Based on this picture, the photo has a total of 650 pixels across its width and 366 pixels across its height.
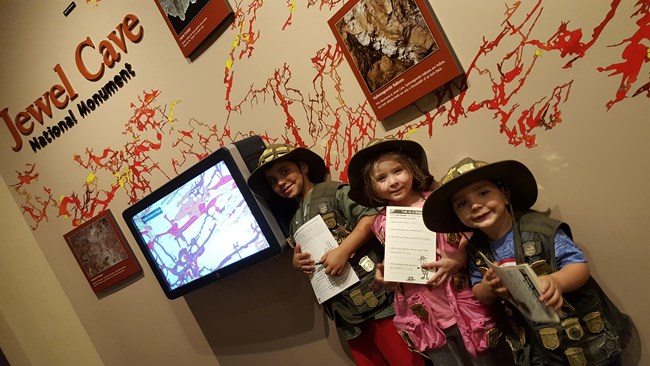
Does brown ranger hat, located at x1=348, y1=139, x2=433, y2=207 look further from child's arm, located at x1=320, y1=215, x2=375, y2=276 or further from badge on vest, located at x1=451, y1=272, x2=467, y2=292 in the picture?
badge on vest, located at x1=451, y1=272, x2=467, y2=292

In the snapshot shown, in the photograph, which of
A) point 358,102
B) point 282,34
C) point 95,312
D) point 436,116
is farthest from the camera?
point 95,312

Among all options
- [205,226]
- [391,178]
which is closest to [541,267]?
[391,178]

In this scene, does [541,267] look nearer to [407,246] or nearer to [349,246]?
[407,246]

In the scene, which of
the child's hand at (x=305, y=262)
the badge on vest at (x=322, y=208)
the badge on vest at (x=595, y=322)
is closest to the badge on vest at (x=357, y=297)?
the child's hand at (x=305, y=262)

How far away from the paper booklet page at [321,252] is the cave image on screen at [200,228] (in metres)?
0.28

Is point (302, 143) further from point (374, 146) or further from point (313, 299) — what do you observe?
point (313, 299)

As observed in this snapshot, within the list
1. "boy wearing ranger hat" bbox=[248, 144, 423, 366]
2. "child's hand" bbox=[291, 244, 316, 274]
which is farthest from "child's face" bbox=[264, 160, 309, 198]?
"child's hand" bbox=[291, 244, 316, 274]

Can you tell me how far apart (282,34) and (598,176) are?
4.73 ft

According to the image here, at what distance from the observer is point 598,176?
1571 mm

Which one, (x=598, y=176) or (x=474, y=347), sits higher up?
(x=598, y=176)

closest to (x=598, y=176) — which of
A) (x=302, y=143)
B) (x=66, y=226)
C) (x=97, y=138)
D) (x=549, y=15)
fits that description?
(x=549, y=15)

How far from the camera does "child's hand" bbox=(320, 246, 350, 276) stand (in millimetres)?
1968

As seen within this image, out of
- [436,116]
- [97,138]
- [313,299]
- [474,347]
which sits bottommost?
[474,347]

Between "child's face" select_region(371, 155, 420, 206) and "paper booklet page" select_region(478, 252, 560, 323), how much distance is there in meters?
0.43
